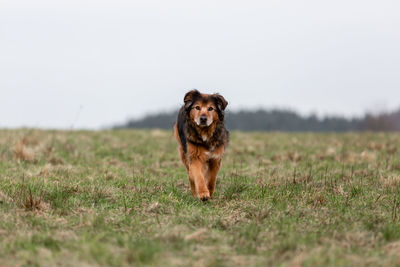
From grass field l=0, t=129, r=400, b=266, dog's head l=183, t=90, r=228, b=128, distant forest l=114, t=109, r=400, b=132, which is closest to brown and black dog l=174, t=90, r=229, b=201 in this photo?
dog's head l=183, t=90, r=228, b=128

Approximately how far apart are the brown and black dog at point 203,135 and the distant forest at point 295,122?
5530cm

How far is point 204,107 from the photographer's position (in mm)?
6164

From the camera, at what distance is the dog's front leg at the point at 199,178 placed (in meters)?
5.97

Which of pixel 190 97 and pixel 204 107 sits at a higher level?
pixel 190 97

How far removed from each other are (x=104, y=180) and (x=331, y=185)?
12.4ft

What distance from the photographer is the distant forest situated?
62.2 meters

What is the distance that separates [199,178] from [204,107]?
101 centimetres

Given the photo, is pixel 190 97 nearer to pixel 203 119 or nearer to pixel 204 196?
pixel 203 119

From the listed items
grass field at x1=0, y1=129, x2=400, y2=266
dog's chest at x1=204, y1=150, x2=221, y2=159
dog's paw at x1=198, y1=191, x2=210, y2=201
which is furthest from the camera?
dog's chest at x1=204, y1=150, x2=221, y2=159

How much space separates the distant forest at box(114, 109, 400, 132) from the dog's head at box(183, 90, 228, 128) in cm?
5537

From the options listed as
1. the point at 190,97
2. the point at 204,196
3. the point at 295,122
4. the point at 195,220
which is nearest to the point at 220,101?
the point at 190,97

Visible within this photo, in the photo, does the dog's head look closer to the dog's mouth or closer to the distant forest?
the dog's mouth

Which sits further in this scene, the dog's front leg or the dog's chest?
the dog's chest

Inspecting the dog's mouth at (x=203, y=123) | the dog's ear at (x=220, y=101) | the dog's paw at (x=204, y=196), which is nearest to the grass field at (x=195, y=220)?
the dog's paw at (x=204, y=196)
